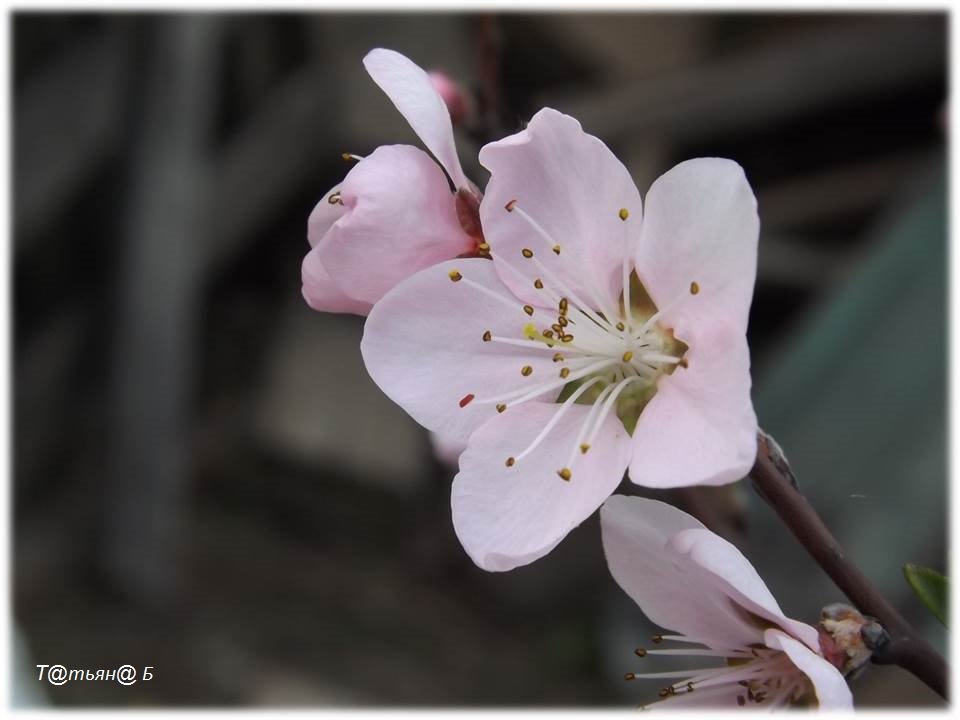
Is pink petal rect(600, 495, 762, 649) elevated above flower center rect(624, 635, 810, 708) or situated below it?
above

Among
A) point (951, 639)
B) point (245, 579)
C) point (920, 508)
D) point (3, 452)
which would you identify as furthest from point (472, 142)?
point (245, 579)

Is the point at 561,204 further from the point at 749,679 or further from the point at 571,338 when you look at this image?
the point at 749,679

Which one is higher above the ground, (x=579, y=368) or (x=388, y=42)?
(x=388, y=42)

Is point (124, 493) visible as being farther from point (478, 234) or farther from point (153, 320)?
point (478, 234)

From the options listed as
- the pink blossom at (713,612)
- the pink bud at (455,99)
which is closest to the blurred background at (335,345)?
the pink bud at (455,99)

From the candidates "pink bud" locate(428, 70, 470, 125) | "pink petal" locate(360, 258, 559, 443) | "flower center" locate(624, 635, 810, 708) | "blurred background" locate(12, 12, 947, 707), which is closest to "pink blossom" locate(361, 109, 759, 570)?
"pink petal" locate(360, 258, 559, 443)

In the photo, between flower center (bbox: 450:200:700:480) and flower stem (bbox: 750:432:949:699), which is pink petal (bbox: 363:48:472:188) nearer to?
flower center (bbox: 450:200:700:480)
